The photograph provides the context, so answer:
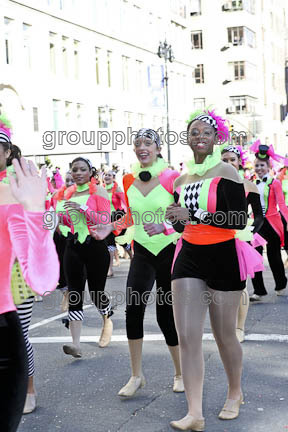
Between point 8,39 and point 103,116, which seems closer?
point 8,39

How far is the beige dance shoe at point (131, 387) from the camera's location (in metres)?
5.51

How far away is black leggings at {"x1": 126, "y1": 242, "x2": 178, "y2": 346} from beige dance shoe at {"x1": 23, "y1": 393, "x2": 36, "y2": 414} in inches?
33.2

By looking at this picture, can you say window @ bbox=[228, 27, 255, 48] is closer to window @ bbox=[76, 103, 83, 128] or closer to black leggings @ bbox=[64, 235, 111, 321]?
window @ bbox=[76, 103, 83, 128]

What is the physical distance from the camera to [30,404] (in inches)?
208

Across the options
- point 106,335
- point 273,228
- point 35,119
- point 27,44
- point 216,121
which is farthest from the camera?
point 35,119

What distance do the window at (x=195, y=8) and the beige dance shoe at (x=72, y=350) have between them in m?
71.4

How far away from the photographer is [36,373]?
250 inches

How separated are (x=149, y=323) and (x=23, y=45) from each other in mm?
29435

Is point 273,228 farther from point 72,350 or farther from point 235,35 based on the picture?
point 235,35

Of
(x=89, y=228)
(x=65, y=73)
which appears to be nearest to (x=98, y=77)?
(x=65, y=73)

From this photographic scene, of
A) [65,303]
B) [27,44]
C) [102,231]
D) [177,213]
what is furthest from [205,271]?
[27,44]

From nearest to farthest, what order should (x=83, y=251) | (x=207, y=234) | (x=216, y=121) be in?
(x=207, y=234) → (x=216, y=121) → (x=83, y=251)

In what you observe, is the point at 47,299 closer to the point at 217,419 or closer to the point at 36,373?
the point at 36,373

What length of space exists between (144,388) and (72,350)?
1.19 m
